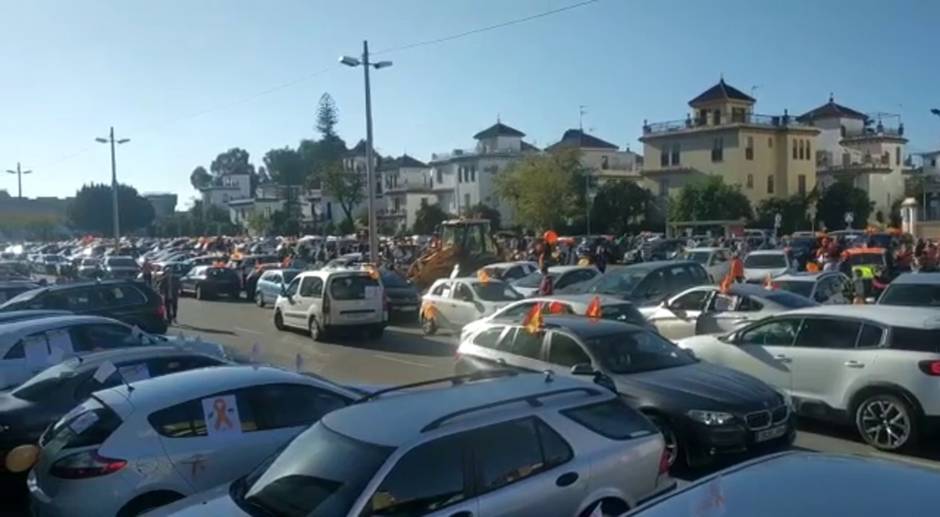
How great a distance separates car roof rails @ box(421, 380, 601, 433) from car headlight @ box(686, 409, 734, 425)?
285 centimetres

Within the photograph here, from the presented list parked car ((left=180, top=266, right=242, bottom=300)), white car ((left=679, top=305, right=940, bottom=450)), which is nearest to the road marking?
white car ((left=679, top=305, right=940, bottom=450))

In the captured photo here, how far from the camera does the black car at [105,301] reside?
18.4 metres

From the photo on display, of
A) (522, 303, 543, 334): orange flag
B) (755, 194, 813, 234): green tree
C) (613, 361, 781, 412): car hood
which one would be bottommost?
(613, 361, 781, 412): car hood

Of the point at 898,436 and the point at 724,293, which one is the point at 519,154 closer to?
the point at 724,293

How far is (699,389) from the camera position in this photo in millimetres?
9180

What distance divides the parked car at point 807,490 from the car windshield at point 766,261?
2696cm

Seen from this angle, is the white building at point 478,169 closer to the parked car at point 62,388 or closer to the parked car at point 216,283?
the parked car at point 216,283

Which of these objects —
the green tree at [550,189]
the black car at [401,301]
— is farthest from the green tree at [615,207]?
the black car at [401,301]

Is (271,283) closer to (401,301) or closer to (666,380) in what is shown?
(401,301)

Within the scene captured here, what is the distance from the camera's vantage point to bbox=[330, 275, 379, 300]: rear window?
2128 centimetres

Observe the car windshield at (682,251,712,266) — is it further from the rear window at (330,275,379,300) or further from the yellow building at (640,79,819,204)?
the yellow building at (640,79,819,204)

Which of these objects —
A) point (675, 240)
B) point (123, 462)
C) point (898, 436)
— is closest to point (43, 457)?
point (123, 462)

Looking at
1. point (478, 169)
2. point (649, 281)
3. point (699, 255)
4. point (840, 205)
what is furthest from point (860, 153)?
point (649, 281)

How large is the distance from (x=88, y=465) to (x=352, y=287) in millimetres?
14808
